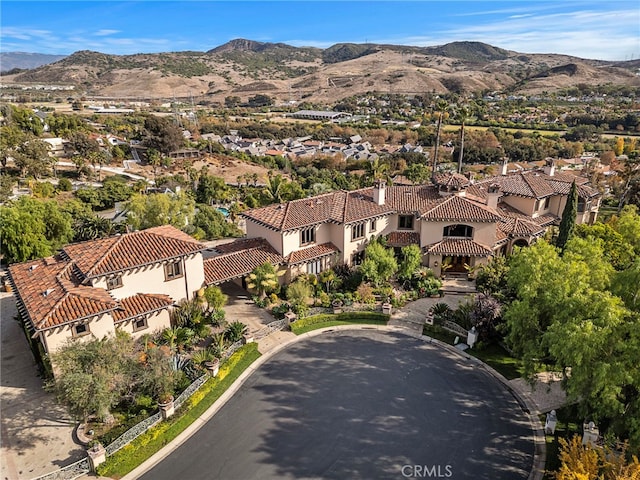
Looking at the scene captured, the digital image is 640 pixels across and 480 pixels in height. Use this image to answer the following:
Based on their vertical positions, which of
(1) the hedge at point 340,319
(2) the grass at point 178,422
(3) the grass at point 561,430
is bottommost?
(3) the grass at point 561,430

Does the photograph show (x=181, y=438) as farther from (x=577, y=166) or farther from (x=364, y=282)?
(x=577, y=166)

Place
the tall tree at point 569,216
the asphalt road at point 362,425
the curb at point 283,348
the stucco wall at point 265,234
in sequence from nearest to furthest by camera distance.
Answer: the asphalt road at point 362,425 < the curb at point 283,348 < the stucco wall at point 265,234 < the tall tree at point 569,216

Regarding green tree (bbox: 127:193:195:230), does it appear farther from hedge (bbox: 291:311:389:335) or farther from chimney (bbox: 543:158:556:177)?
chimney (bbox: 543:158:556:177)

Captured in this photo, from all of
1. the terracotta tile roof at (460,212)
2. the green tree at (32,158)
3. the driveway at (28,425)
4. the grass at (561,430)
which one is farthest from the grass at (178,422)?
the green tree at (32,158)

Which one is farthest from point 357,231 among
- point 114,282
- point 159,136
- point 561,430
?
point 159,136

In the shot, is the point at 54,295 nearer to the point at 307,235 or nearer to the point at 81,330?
the point at 81,330

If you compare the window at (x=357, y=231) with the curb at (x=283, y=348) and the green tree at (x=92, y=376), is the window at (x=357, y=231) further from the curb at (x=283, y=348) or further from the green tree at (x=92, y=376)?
the green tree at (x=92, y=376)

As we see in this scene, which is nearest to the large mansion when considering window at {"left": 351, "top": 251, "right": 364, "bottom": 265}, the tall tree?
window at {"left": 351, "top": 251, "right": 364, "bottom": 265}
